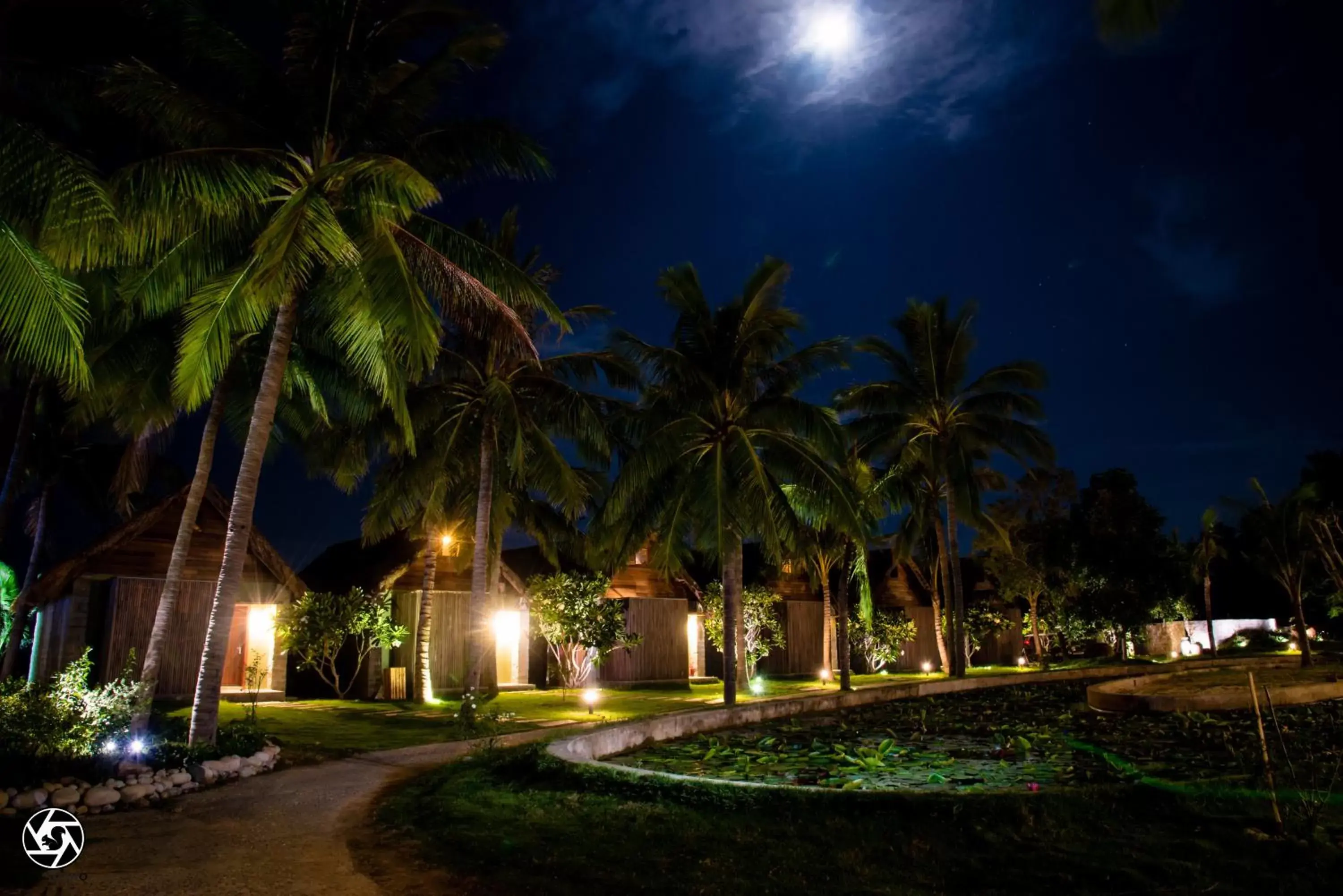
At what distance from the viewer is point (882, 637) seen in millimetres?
30062

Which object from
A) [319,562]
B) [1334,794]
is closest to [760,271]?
[1334,794]

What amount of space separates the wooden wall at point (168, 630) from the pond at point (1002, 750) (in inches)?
497

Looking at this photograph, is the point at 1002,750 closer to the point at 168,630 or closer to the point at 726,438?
the point at 726,438

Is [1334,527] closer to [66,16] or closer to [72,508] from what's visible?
[66,16]

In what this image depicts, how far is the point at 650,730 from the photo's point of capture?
38.1 ft

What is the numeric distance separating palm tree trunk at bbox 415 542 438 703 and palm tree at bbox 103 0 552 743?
9011mm

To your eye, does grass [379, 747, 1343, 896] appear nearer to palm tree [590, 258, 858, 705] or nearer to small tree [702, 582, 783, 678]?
palm tree [590, 258, 858, 705]

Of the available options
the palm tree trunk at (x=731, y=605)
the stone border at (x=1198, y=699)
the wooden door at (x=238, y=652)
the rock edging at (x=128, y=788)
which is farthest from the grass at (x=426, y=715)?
the stone border at (x=1198, y=699)

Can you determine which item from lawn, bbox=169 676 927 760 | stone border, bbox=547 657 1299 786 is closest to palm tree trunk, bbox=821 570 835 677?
lawn, bbox=169 676 927 760

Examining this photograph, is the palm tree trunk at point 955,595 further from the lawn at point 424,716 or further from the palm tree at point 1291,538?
the palm tree at point 1291,538

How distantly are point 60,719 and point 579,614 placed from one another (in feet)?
40.3

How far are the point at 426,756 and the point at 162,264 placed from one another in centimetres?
726

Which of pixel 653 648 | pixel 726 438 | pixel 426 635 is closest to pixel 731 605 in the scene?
pixel 726 438

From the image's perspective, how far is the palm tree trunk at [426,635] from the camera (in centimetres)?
2014
